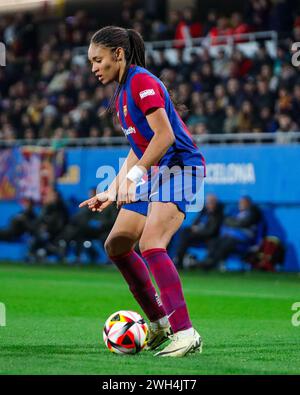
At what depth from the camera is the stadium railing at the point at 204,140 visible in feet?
61.9

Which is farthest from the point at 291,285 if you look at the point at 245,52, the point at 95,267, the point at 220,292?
the point at 245,52

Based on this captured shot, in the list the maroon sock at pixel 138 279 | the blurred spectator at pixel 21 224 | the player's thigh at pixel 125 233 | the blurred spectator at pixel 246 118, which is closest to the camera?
the player's thigh at pixel 125 233

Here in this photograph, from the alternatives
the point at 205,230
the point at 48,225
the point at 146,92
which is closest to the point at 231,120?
the point at 205,230

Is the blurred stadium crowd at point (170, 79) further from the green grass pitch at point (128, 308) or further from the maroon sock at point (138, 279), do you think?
the maroon sock at point (138, 279)

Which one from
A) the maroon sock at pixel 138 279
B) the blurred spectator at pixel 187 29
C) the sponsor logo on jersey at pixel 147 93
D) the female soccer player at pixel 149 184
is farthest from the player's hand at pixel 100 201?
the blurred spectator at pixel 187 29

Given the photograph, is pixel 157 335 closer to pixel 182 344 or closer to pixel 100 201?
pixel 182 344

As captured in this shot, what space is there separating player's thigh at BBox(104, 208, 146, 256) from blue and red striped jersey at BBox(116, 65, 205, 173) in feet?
1.59

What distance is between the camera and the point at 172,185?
7348mm

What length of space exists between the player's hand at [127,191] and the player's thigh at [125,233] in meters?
0.40

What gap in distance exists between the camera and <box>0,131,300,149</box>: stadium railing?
18.9 metres

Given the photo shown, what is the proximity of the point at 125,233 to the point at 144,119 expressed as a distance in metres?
0.89

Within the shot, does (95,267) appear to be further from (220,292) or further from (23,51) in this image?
(23,51)

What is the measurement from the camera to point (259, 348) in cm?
786

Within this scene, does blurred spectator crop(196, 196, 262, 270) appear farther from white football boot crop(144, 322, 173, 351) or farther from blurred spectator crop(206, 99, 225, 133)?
white football boot crop(144, 322, 173, 351)
